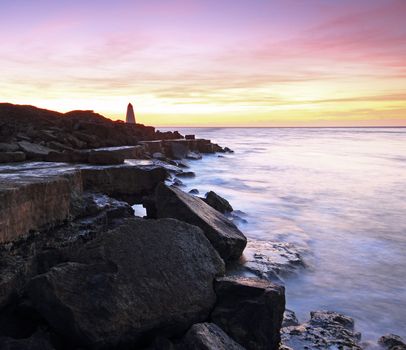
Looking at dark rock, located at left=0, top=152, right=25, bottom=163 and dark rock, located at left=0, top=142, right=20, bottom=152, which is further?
dark rock, located at left=0, top=142, right=20, bottom=152

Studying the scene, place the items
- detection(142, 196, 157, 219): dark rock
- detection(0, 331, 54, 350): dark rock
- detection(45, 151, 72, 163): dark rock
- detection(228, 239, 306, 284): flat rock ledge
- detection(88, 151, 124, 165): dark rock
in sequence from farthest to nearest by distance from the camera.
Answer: detection(88, 151, 124, 165): dark rock, detection(45, 151, 72, 163): dark rock, detection(142, 196, 157, 219): dark rock, detection(228, 239, 306, 284): flat rock ledge, detection(0, 331, 54, 350): dark rock

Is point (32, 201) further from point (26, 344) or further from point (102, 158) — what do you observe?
point (102, 158)

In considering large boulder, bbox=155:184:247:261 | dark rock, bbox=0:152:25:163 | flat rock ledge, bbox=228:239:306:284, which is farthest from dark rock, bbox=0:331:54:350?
dark rock, bbox=0:152:25:163

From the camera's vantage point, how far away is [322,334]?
342 centimetres

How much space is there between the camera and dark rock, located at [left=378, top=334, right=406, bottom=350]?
11.4ft

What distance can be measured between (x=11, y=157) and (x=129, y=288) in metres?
3.63

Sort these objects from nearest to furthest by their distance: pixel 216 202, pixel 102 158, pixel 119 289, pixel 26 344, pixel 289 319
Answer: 1. pixel 26 344
2. pixel 119 289
3. pixel 289 319
4. pixel 102 158
5. pixel 216 202

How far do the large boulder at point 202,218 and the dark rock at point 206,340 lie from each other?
6.00 ft

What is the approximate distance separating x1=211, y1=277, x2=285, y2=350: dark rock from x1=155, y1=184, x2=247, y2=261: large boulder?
4.48 feet

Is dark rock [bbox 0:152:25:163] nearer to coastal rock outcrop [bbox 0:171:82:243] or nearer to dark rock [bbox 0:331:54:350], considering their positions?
coastal rock outcrop [bbox 0:171:82:243]

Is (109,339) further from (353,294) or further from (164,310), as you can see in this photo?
(353,294)

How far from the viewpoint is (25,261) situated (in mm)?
3123

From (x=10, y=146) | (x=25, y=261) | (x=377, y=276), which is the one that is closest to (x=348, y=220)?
(x=377, y=276)

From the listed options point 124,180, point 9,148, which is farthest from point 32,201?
A: point 9,148
